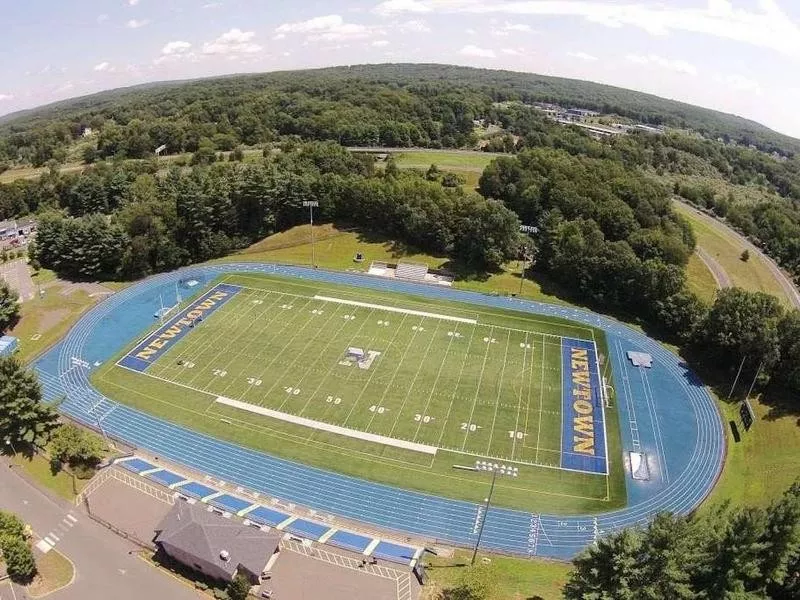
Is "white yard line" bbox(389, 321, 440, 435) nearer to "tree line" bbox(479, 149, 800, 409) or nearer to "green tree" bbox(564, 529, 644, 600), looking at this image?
"green tree" bbox(564, 529, 644, 600)

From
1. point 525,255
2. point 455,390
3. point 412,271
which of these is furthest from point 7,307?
point 525,255

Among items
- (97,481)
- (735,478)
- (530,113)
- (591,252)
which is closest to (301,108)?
(530,113)

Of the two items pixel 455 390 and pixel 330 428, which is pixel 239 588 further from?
pixel 455 390

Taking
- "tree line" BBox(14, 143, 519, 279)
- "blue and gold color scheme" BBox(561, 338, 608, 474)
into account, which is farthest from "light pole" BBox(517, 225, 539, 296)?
"blue and gold color scheme" BBox(561, 338, 608, 474)

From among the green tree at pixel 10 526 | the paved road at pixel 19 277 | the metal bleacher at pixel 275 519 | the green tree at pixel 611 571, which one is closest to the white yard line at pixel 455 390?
the metal bleacher at pixel 275 519

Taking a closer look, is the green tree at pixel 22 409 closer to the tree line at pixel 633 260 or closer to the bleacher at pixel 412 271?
the bleacher at pixel 412 271
